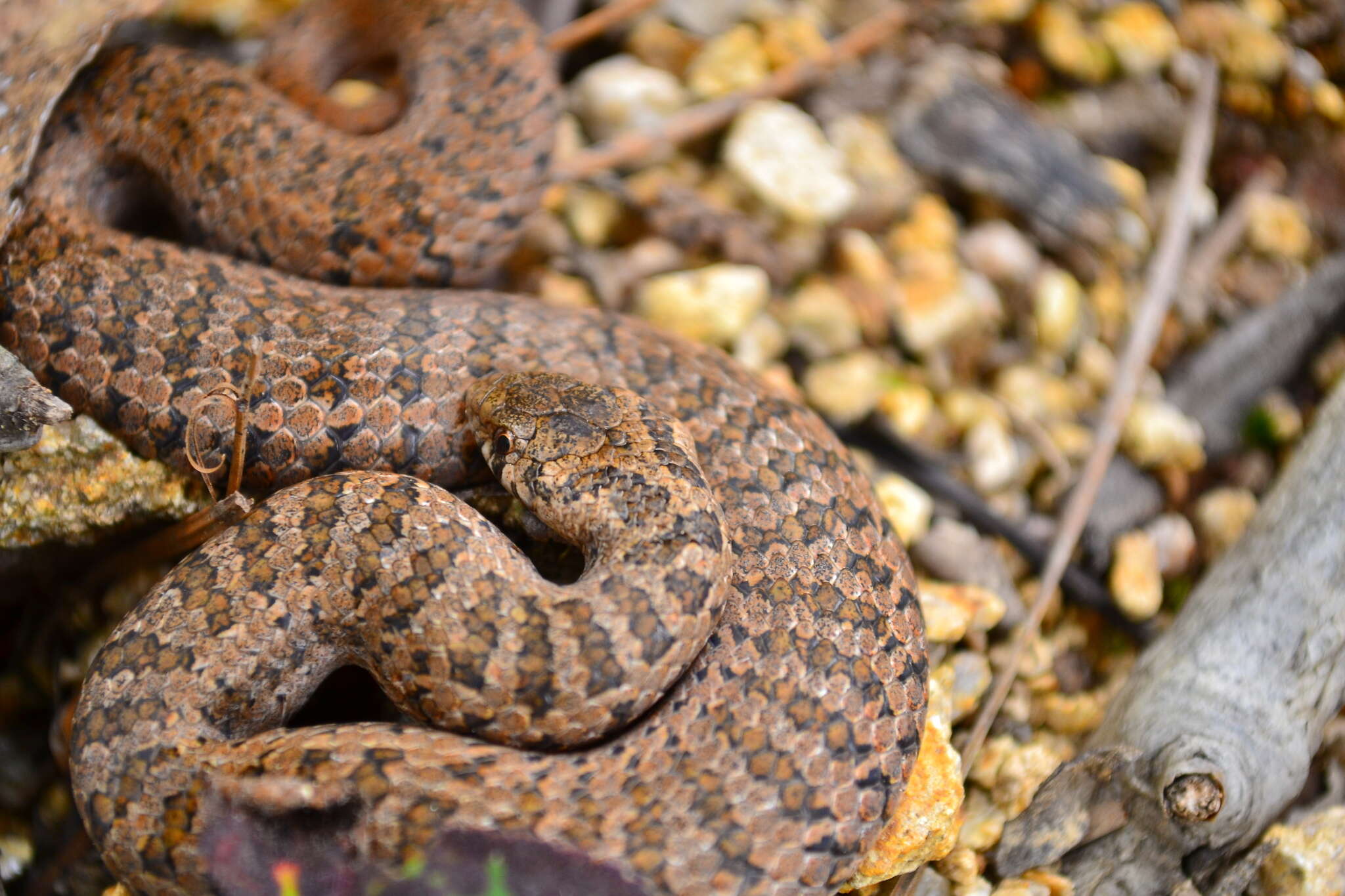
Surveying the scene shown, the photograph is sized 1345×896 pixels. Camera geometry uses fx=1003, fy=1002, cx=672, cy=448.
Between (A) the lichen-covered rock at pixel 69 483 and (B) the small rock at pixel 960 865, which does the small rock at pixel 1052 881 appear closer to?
(B) the small rock at pixel 960 865

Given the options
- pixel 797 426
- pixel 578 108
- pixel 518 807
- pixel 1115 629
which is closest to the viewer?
pixel 518 807

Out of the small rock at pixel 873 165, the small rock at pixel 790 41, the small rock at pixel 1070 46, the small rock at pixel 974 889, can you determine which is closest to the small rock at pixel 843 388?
the small rock at pixel 873 165

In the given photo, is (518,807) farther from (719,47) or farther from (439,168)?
(719,47)

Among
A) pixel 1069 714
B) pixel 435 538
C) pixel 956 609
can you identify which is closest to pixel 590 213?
pixel 435 538

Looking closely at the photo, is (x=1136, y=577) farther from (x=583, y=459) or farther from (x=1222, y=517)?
(x=583, y=459)

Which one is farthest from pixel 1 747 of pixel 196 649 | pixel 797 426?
pixel 797 426

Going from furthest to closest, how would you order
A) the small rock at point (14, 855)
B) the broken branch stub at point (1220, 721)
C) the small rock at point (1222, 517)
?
1. the small rock at point (1222, 517)
2. the small rock at point (14, 855)
3. the broken branch stub at point (1220, 721)
